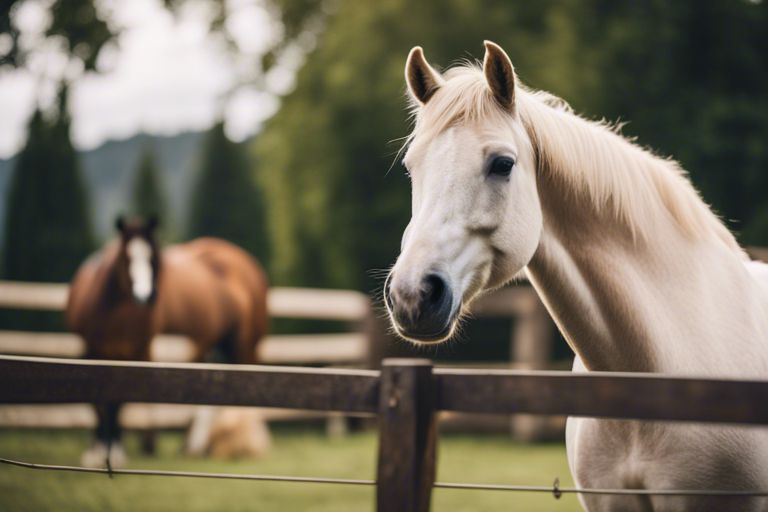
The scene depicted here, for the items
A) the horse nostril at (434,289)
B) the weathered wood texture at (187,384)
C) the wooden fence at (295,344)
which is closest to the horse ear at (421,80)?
the horse nostril at (434,289)

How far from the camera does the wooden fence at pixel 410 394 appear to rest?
1719 mm

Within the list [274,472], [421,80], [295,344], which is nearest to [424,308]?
[421,80]

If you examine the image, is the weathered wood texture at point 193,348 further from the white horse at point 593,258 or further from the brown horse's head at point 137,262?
the white horse at point 593,258

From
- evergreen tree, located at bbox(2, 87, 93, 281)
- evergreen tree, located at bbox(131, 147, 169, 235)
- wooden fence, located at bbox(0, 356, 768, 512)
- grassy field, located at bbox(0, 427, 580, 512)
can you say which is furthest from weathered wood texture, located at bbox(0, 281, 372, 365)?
evergreen tree, located at bbox(131, 147, 169, 235)

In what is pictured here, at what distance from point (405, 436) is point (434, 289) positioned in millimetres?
456

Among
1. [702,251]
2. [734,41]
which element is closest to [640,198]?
[702,251]

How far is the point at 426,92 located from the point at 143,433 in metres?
5.94

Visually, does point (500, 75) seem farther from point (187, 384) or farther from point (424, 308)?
point (187, 384)

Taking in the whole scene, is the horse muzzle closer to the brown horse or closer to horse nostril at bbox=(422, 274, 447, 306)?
horse nostril at bbox=(422, 274, 447, 306)

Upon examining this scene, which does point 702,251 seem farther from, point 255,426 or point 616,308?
point 255,426

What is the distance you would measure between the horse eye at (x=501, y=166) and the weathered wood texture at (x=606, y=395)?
0.68m

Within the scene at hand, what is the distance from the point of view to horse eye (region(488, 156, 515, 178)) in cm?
228

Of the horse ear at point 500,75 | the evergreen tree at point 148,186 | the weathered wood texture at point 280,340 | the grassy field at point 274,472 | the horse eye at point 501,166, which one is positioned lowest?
the grassy field at point 274,472

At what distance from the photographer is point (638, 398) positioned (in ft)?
5.73
